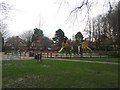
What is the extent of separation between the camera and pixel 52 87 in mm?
12312

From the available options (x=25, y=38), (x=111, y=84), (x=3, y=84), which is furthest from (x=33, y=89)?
(x=25, y=38)

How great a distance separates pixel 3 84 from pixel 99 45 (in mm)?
59186

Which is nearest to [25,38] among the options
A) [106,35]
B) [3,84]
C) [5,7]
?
[106,35]

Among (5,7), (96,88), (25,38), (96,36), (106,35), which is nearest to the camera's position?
(96,88)

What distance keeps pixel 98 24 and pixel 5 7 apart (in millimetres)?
49396

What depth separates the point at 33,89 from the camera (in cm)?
1198

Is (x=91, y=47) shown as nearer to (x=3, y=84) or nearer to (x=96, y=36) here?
(x=96, y=36)

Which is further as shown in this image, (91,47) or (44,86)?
(91,47)

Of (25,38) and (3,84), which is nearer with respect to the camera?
(3,84)

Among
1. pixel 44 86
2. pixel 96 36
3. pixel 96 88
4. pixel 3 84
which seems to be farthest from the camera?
pixel 96 36

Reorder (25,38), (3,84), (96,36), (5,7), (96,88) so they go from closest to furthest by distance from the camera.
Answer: (96,88) → (3,84) → (5,7) → (96,36) → (25,38)

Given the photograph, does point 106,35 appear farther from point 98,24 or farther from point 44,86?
point 44,86

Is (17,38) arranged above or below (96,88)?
above

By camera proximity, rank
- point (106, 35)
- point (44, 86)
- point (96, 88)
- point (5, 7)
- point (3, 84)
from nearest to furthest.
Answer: point (96, 88)
point (44, 86)
point (3, 84)
point (5, 7)
point (106, 35)
